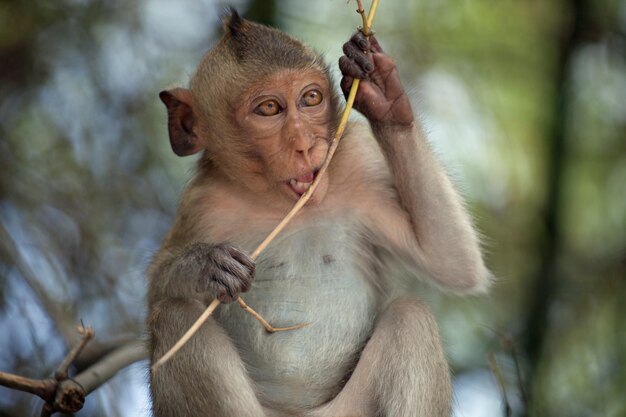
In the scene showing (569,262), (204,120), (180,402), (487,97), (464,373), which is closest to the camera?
(180,402)

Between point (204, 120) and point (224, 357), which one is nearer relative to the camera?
point (224, 357)

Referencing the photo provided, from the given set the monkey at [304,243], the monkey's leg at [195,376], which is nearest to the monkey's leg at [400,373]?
→ the monkey at [304,243]

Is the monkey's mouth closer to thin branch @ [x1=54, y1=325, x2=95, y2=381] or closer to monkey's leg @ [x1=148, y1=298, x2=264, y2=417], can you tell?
monkey's leg @ [x1=148, y1=298, x2=264, y2=417]

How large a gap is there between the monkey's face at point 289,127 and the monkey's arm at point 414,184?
1.12 ft

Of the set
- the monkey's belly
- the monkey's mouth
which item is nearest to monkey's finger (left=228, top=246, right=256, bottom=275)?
the monkey's mouth

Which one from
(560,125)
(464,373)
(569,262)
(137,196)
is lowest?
(464,373)

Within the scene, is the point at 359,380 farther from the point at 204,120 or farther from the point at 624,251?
the point at 624,251

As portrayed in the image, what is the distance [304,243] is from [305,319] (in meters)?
0.56

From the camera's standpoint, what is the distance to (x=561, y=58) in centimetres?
1146

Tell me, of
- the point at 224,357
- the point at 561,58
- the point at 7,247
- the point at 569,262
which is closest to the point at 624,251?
the point at 569,262

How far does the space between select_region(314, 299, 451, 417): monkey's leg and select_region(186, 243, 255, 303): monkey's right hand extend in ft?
4.06

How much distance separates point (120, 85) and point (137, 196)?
49.7 inches

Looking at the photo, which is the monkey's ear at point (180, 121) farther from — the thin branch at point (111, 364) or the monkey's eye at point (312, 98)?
the thin branch at point (111, 364)

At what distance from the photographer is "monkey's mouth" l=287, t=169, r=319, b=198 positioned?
285 inches
